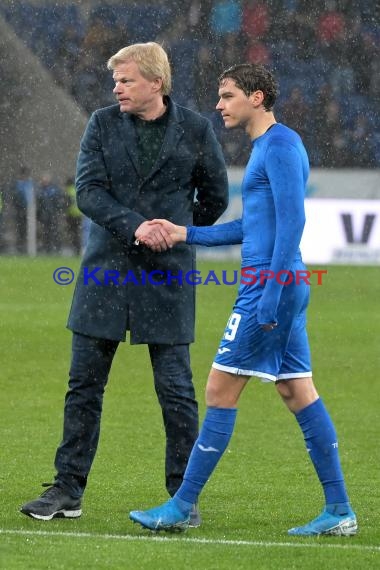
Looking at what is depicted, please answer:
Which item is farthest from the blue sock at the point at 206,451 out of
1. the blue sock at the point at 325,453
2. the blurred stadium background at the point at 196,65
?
the blurred stadium background at the point at 196,65

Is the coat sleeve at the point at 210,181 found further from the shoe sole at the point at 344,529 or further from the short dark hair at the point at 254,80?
the shoe sole at the point at 344,529

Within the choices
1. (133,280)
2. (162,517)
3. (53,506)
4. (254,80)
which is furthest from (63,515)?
(254,80)

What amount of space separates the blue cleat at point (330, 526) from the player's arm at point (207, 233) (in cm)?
99

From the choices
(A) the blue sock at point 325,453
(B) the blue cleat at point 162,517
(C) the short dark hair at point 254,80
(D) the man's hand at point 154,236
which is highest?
(C) the short dark hair at point 254,80

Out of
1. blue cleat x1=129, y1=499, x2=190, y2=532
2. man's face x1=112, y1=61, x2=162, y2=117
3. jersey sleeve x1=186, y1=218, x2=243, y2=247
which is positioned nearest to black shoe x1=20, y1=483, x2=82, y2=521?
blue cleat x1=129, y1=499, x2=190, y2=532

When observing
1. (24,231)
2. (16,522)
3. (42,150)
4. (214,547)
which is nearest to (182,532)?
(214,547)

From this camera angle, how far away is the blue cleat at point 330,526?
4703mm

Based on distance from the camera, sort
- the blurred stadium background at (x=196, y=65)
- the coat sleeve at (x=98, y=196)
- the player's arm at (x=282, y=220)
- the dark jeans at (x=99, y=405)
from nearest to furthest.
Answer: the player's arm at (x=282, y=220) → the coat sleeve at (x=98, y=196) → the dark jeans at (x=99, y=405) → the blurred stadium background at (x=196, y=65)

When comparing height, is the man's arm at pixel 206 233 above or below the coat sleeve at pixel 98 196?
below

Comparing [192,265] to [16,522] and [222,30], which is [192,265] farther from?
[222,30]

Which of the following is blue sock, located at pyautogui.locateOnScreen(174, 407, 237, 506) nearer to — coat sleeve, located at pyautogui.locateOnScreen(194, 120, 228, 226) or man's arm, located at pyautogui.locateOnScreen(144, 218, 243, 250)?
man's arm, located at pyautogui.locateOnScreen(144, 218, 243, 250)

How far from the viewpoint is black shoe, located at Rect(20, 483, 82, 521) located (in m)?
4.96

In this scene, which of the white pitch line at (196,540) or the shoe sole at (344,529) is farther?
the shoe sole at (344,529)

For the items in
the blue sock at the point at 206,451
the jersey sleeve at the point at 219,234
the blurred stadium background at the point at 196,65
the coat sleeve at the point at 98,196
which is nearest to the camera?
the blue sock at the point at 206,451
